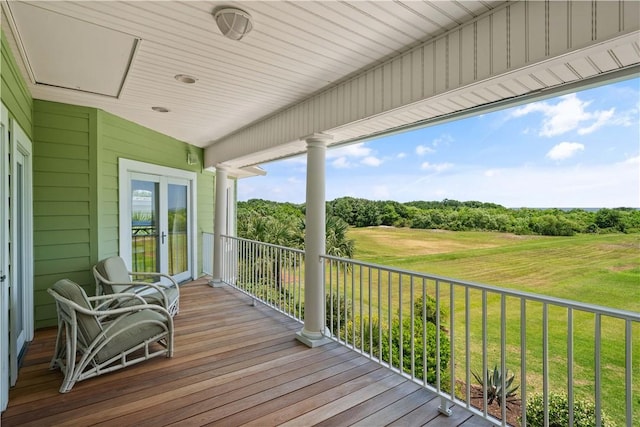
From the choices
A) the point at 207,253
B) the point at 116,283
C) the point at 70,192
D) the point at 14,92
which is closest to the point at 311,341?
the point at 116,283

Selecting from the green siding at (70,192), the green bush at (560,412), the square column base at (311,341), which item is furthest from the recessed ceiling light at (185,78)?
the green bush at (560,412)

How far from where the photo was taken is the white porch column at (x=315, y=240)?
341 centimetres

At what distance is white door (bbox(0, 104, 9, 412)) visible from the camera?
2.12 m

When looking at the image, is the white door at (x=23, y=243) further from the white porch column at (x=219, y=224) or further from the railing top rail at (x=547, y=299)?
the railing top rail at (x=547, y=299)

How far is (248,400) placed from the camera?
2350mm

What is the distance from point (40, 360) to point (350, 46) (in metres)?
3.84

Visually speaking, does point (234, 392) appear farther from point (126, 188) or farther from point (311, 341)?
point (126, 188)

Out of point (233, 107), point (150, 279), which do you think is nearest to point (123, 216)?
point (150, 279)

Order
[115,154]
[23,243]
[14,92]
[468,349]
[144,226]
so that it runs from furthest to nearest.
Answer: [144,226], [115,154], [23,243], [14,92], [468,349]

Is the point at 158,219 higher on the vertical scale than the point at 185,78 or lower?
lower

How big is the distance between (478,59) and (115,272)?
4155 millimetres

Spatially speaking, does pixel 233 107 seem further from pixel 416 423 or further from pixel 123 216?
pixel 416 423

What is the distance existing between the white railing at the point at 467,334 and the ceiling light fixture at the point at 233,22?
2082 millimetres

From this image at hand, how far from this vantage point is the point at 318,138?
132 inches
